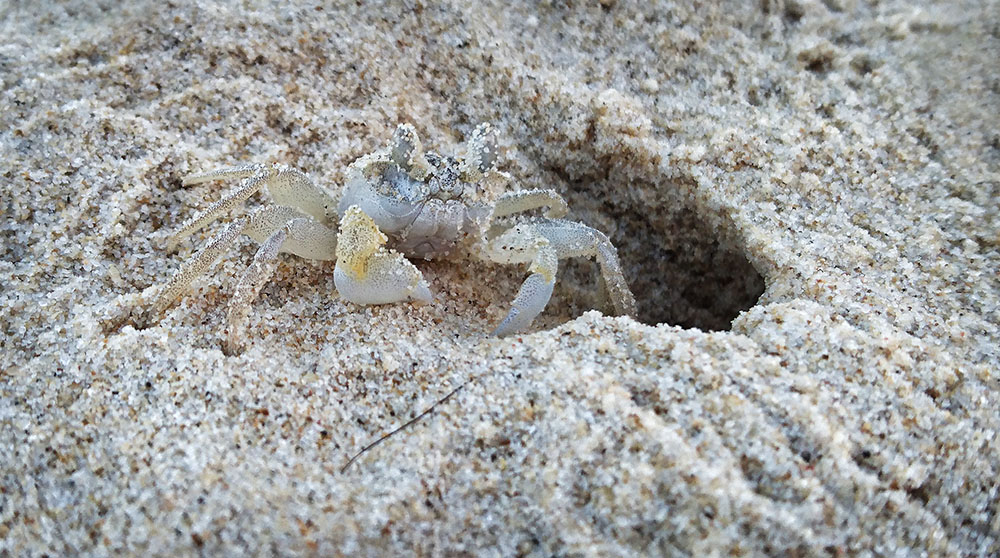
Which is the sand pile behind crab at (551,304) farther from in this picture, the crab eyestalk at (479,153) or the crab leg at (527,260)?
the crab eyestalk at (479,153)

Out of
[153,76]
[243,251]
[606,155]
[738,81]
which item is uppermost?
[738,81]

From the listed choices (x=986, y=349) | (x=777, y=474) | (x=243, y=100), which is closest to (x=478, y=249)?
(x=243, y=100)

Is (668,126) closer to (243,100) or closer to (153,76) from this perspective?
(243,100)

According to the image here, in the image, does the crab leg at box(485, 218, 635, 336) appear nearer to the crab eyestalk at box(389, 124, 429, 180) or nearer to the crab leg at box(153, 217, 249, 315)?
the crab eyestalk at box(389, 124, 429, 180)

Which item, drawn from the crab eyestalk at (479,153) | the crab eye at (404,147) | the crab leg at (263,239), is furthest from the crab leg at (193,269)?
the crab eyestalk at (479,153)

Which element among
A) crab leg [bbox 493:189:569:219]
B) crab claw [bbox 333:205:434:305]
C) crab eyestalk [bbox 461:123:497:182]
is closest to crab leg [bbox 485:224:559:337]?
crab leg [bbox 493:189:569:219]

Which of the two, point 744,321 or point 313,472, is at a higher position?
point 744,321

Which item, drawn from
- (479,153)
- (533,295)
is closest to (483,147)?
(479,153)
